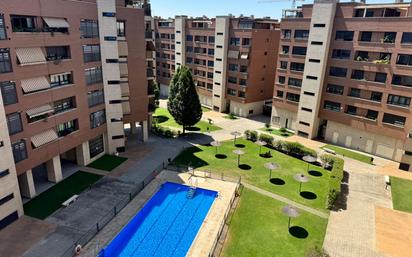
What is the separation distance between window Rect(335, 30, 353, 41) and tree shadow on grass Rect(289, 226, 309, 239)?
33445mm

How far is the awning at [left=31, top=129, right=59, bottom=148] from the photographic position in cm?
3028

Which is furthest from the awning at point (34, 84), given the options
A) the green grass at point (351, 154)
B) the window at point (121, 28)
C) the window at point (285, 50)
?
the green grass at point (351, 154)

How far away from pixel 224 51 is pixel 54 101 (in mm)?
42309

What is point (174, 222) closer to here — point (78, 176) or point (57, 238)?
point (57, 238)

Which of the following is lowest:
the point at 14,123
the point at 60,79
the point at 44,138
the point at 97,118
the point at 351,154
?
the point at 351,154

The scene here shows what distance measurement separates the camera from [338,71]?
1907 inches

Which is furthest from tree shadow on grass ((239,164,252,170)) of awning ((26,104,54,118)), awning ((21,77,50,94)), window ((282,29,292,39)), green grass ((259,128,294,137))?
window ((282,29,292,39))

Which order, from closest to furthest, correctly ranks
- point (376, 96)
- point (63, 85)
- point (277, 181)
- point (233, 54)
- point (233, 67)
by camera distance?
point (63, 85) → point (277, 181) → point (376, 96) → point (233, 54) → point (233, 67)

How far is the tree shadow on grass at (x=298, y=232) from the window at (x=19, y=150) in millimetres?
27388

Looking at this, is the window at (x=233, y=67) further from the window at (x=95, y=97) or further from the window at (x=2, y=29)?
the window at (x=2, y=29)

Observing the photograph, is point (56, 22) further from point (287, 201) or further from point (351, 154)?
point (351, 154)

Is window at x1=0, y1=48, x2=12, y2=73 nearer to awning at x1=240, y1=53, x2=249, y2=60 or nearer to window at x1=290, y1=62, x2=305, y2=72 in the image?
window at x1=290, y1=62, x2=305, y2=72

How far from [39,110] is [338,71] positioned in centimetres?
4439

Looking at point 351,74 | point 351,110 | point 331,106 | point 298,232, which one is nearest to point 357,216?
point 298,232
